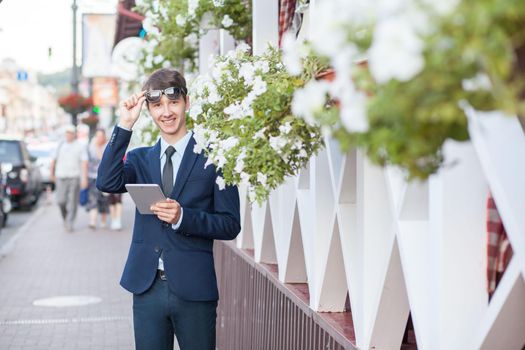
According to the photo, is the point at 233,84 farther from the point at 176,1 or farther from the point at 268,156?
the point at 176,1

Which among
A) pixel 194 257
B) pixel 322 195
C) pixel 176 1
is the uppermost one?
pixel 176 1

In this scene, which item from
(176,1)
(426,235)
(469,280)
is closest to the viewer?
(469,280)

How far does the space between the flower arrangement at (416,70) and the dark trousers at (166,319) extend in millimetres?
2698

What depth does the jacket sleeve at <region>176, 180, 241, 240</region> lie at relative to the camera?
3.89m

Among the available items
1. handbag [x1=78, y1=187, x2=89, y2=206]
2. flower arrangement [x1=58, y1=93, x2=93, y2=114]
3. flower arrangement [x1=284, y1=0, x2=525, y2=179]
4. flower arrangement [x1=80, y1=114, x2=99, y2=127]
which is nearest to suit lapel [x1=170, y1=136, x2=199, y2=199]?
flower arrangement [x1=284, y1=0, x2=525, y2=179]

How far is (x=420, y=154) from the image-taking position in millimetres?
1258

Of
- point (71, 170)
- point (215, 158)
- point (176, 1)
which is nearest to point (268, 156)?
point (215, 158)

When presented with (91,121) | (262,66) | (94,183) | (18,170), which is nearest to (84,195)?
(94,183)

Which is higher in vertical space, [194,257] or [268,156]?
[268,156]

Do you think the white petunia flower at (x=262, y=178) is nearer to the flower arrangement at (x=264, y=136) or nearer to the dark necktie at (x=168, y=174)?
the flower arrangement at (x=264, y=136)

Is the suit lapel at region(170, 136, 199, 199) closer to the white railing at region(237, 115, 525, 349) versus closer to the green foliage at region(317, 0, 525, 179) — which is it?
the white railing at region(237, 115, 525, 349)

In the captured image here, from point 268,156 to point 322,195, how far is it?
132cm

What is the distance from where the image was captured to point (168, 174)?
13.5 ft

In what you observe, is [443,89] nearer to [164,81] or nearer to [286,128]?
[286,128]
